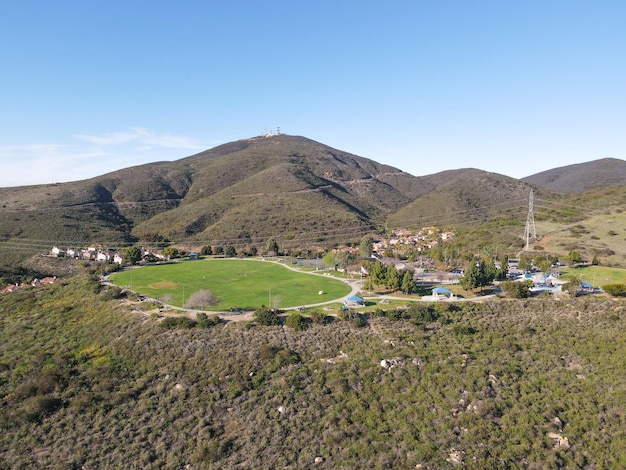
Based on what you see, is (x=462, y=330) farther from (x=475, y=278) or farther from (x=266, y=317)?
(x=266, y=317)

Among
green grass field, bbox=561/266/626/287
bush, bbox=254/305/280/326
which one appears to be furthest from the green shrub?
green grass field, bbox=561/266/626/287

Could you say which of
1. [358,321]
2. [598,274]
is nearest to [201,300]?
[358,321]

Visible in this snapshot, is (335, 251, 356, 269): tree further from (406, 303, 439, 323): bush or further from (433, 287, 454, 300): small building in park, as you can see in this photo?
(406, 303, 439, 323): bush

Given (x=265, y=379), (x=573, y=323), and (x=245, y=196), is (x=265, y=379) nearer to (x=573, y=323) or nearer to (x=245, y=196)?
(x=573, y=323)

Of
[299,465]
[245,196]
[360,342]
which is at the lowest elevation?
[299,465]

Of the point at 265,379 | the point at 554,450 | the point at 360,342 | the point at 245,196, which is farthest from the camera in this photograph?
the point at 245,196

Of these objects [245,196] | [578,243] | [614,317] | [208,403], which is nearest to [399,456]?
[208,403]

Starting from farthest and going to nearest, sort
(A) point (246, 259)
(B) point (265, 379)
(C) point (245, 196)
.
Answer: (C) point (245, 196)
(A) point (246, 259)
(B) point (265, 379)

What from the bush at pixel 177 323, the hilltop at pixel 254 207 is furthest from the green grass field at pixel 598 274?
the bush at pixel 177 323
